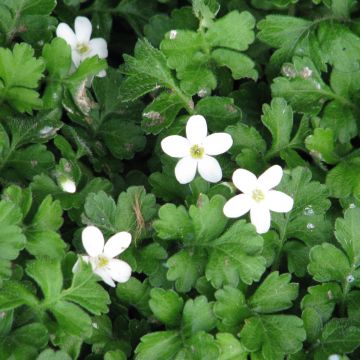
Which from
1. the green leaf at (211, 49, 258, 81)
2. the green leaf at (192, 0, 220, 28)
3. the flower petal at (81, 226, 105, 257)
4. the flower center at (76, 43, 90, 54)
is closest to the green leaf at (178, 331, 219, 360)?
the flower petal at (81, 226, 105, 257)

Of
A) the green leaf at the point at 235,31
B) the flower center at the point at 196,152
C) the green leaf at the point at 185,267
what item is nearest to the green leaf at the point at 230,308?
the green leaf at the point at 185,267

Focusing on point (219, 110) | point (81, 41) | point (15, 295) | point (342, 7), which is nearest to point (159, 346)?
point (15, 295)

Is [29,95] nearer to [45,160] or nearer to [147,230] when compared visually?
[45,160]

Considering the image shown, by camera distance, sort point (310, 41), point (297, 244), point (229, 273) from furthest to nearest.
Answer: point (310, 41) → point (297, 244) → point (229, 273)

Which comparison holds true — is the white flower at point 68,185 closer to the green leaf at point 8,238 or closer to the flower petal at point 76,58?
the green leaf at point 8,238

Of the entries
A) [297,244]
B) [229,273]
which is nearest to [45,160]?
[229,273]

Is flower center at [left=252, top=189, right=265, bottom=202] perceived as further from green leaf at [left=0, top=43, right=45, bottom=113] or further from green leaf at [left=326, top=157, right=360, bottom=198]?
green leaf at [left=0, top=43, right=45, bottom=113]

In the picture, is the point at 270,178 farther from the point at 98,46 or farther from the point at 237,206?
the point at 98,46
